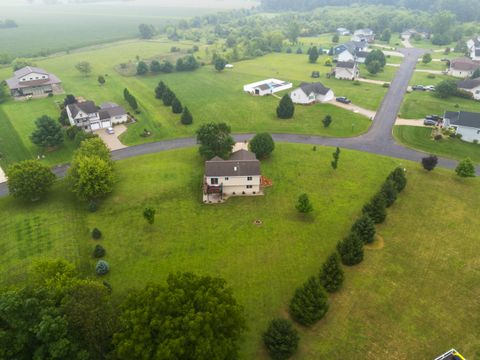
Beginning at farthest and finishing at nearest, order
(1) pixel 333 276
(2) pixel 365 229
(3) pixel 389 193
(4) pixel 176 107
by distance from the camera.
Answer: (4) pixel 176 107
(3) pixel 389 193
(2) pixel 365 229
(1) pixel 333 276

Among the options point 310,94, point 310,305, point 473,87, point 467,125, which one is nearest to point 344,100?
point 310,94

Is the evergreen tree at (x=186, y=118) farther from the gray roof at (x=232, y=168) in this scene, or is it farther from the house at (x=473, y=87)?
the house at (x=473, y=87)

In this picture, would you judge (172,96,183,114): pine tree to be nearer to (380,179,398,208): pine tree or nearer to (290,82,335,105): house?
(290,82,335,105): house

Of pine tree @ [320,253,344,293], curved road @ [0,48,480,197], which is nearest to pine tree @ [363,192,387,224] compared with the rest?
pine tree @ [320,253,344,293]

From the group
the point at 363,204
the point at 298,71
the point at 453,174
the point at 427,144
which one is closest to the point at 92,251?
the point at 363,204

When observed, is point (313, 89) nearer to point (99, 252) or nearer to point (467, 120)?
point (467, 120)

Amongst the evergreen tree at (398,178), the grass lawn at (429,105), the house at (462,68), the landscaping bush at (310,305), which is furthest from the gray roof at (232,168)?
the house at (462,68)

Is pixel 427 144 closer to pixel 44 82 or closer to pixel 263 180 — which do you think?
pixel 263 180
